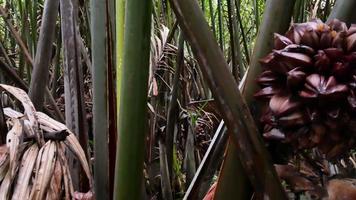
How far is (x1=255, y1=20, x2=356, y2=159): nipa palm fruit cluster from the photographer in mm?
283

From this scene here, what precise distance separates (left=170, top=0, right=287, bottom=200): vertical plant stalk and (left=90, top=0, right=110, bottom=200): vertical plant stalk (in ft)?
0.69

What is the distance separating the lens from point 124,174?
0.35 meters

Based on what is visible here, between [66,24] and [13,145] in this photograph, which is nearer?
[13,145]

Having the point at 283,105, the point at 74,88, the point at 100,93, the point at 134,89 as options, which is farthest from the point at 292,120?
the point at 74,88

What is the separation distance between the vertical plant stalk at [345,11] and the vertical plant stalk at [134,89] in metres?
0.13

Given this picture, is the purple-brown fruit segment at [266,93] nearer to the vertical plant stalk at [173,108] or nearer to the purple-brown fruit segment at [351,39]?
the purple-brown fruit segment at [351,39]

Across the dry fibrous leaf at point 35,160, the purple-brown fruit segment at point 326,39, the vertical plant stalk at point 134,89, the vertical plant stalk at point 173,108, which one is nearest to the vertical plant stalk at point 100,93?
the dry fibrous leaf at point 35,160

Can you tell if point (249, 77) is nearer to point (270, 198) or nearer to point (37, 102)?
point (270, 198)

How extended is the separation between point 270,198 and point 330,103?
71 mm

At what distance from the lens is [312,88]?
0.93 ft

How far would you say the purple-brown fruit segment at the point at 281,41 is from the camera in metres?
0.29

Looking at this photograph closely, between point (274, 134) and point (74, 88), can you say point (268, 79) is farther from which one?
point (74, 88)

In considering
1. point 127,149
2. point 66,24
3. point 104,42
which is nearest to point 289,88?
point 127,149

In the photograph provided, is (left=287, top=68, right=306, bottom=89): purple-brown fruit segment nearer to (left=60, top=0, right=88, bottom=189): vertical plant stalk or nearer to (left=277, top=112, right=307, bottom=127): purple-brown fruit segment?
(left=277, top=112, right=307, bottom=127): purple-brown fruit segment
